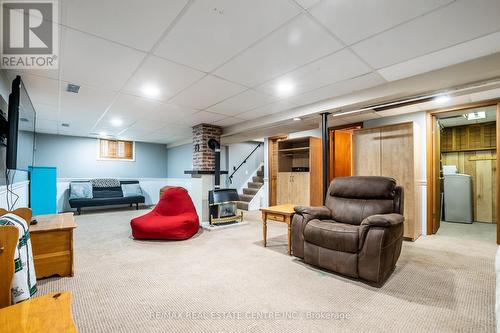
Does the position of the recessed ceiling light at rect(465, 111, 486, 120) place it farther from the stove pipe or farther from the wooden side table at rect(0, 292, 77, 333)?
the wooden side table at rect(0, 292, 77, 333)

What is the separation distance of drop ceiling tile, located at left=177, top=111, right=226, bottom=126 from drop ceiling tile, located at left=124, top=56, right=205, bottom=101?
3.88ft

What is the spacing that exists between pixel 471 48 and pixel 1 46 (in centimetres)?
441

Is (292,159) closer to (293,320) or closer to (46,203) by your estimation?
(293,320)

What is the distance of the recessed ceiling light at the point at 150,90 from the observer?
10.5ft

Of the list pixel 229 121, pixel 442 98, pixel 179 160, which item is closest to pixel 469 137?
pixel 442 98

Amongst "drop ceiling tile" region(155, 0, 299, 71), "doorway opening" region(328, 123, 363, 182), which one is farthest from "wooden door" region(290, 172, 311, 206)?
"drop ceiling tile" region(155, 0, 299, 71)

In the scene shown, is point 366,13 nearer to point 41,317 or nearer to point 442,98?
point 442,98

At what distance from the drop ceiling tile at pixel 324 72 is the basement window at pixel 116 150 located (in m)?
6.56

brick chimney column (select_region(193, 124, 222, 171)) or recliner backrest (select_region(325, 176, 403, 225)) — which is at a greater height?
brick chimney column (select_region(193, 124, 222, 171))

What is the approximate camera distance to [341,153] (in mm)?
5461

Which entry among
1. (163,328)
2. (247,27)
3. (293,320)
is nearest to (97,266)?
(163,328)

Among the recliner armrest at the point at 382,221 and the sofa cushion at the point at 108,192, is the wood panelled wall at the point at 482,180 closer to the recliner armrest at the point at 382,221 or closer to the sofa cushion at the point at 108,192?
the recliner armrest at the point at 382,221

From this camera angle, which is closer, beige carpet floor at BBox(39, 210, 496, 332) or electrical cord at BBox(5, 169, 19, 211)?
beige carpet floor at BBox(39, 210, 496, 332)

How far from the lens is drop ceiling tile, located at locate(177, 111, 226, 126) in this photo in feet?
15.2
